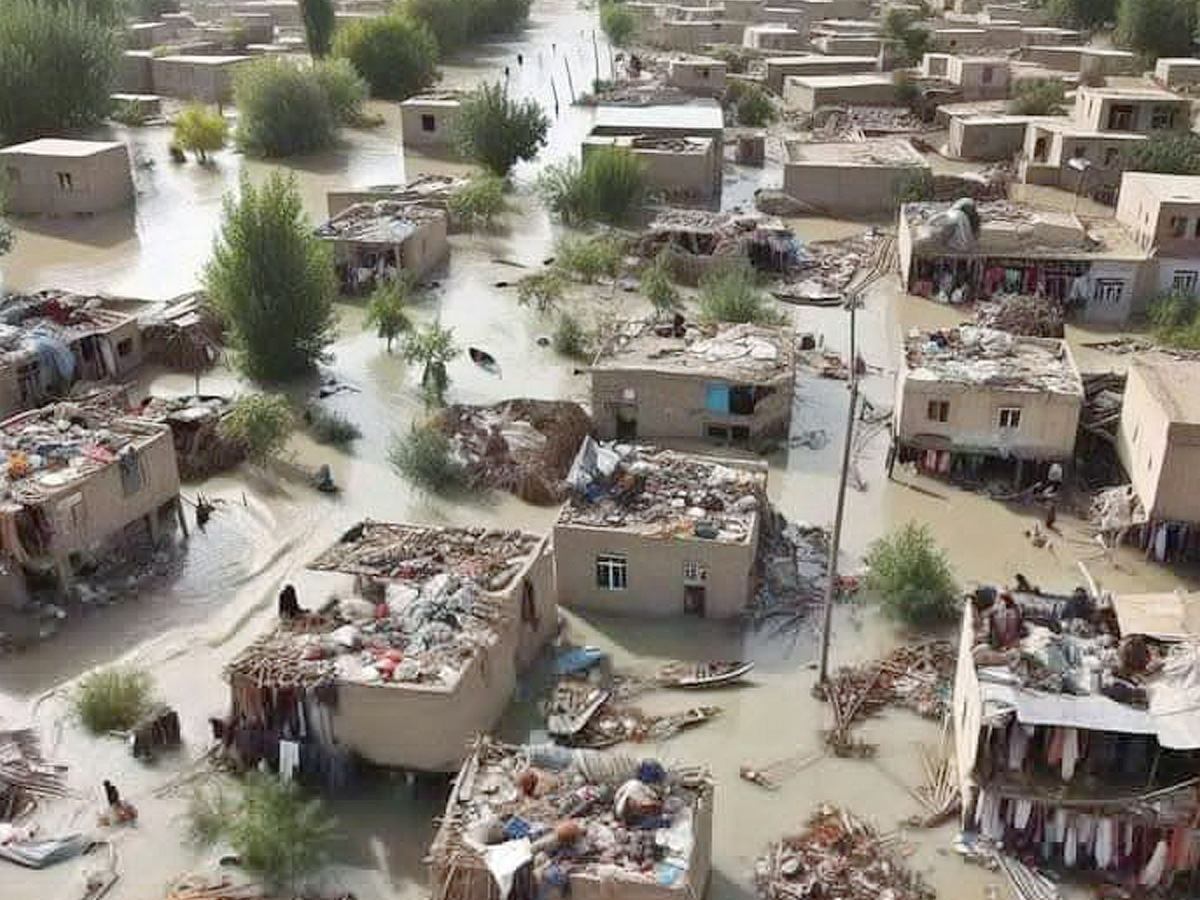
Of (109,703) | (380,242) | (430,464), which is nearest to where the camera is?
(109,703)

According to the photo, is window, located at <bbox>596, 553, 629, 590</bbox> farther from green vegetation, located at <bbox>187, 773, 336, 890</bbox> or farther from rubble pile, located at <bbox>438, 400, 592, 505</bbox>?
green vegetation, located at <bbox>187, 773, 336, 890</bbox>

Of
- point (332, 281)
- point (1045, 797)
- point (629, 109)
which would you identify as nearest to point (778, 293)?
point (332, 281)

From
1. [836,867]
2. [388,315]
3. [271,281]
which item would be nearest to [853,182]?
[388,315]

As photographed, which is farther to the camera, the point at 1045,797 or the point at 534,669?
the point at 534,669

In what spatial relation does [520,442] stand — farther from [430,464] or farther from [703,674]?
[703,674]

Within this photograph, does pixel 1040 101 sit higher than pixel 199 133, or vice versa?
pixel 1040 101

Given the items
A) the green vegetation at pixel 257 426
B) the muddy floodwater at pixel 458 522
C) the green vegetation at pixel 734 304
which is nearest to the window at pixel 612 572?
the muddy floodwater at pixel 458 522

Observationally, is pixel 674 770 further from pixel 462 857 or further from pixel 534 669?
pixel 534 669
